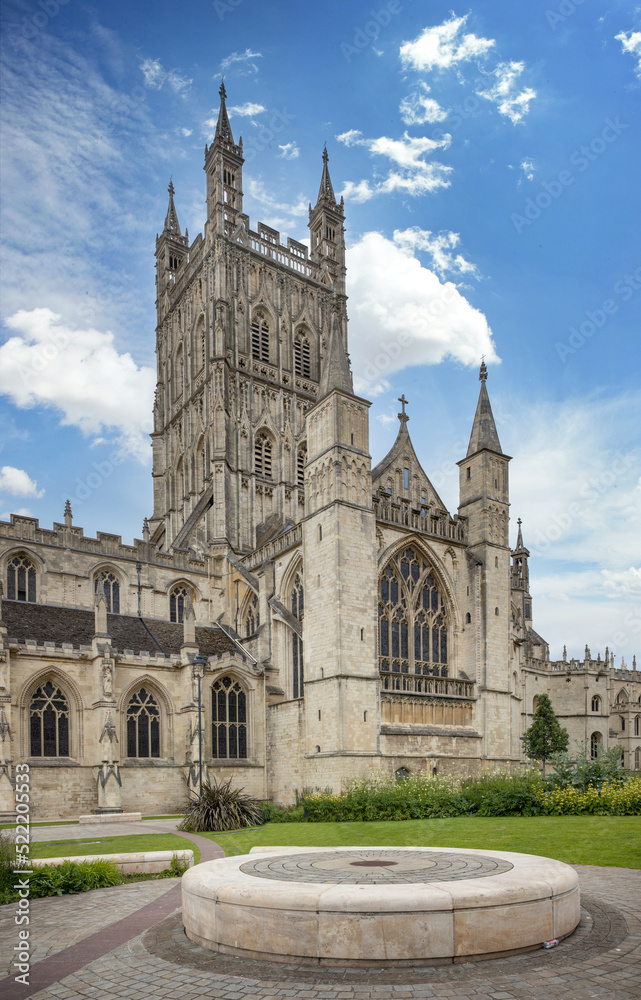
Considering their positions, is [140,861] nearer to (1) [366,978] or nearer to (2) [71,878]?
(2) [71,878]

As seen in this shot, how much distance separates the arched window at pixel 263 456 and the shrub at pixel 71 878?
112 feet

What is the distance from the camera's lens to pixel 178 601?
38.4m

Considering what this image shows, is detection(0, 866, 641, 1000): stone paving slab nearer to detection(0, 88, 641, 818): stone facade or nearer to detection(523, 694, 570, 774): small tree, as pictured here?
detection(0, 88, 641, 818): stone facade

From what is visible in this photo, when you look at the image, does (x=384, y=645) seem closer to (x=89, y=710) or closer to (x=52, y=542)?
(x=89, y=710)

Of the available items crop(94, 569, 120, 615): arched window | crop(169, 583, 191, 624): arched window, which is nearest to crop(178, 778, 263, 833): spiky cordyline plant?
crop(94, 569, 120, 615): arched window

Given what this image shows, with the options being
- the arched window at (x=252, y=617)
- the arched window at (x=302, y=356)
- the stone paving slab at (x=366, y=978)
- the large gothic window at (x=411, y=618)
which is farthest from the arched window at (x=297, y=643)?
the stone paving slab at (x=366, y=978)

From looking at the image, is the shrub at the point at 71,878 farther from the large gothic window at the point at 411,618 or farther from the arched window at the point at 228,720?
the large gothic window at the point at 411,618

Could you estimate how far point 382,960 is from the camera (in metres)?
6.81

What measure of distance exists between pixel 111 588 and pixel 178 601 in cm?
372

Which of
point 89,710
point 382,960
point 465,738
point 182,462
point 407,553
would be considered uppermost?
point 182,462

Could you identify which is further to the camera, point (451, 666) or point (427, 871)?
point (451, 666)

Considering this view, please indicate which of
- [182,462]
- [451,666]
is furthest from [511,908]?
[182,462]

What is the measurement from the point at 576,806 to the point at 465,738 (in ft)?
38.5

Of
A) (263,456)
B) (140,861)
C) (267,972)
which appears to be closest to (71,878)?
(140,861)
